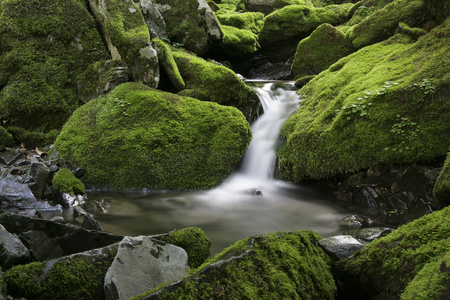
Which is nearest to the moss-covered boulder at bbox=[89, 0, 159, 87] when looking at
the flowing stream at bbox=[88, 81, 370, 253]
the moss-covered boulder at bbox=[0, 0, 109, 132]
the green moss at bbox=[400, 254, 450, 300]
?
the moss-covered boulder at bbox=[0, 0, 109, 132]

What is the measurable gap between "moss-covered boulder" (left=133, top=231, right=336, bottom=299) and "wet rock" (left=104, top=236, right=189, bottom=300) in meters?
0.29

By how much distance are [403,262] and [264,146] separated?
6087mm

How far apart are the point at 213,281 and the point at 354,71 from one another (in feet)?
24.5

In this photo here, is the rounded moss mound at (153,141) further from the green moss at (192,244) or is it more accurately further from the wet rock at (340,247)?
the wet rock at (340,247)

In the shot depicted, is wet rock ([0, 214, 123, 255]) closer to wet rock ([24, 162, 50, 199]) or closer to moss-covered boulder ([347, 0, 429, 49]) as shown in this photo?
wet rock ([24, 162, 50, 199])

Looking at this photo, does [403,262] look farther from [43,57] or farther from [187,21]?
[187,21]

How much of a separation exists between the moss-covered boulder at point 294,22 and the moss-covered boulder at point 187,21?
482 cm

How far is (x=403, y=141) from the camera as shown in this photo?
5.47 meters

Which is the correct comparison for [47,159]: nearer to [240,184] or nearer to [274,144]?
[240,184]

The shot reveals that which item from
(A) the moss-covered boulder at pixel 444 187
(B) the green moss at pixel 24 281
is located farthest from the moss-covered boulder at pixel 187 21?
(B) the green moss at pixel 24 281

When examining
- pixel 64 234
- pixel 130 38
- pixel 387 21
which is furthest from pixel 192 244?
pixel 387 21

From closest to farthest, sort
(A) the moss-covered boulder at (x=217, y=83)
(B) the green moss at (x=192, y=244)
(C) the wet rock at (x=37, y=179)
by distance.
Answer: (B) the green moss at (x=192, y=244) → (C) the wet rock at (x=37, y=179) → (A) the moss-covered boulder at (x=217, y=83)

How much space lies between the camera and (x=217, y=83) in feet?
28.0

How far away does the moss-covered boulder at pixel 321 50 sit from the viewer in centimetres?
1078
